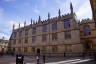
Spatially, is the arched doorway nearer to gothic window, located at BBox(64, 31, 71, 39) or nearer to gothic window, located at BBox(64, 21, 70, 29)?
gothic window, located at BBox(64, 31, 71, 39)

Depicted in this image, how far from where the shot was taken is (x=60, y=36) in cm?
2777

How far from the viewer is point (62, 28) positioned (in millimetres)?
27719

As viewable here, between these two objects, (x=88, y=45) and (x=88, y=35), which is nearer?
(x=88, y=35)

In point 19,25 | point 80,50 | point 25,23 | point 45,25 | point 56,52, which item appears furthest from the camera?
point 19,25

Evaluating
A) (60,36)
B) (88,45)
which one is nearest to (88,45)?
(88,45)

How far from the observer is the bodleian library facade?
2536cm

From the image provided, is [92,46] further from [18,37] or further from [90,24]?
[18,37]

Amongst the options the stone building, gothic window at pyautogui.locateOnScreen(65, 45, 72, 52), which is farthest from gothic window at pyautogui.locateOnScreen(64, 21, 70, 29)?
gothic window at pyautogui.locateOnScreen(65, 45, 72, 52)

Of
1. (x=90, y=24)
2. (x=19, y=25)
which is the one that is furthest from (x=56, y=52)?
(x=19, y=25)

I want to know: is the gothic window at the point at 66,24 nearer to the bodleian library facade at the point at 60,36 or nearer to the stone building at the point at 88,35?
the bodleian library facade at the point at 60,36

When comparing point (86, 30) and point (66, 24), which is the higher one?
point (66, 24)

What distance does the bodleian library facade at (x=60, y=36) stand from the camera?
25359 millimetres

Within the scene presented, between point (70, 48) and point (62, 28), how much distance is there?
19.1ft

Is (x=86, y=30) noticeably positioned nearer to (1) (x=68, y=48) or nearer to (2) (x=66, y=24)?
(2) (x=66, y=24)
